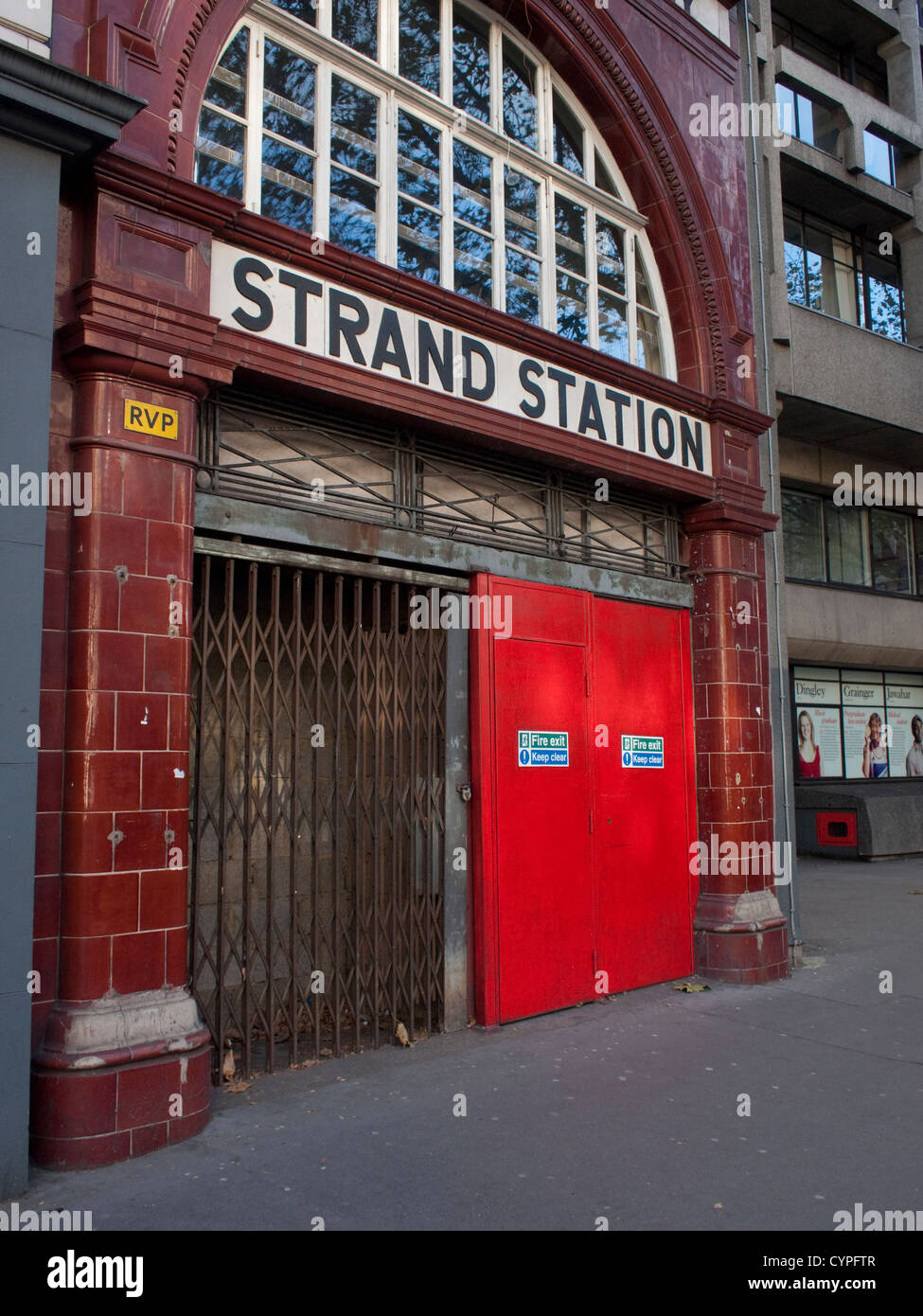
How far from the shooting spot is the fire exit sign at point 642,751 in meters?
7.80

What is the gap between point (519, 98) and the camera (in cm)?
779

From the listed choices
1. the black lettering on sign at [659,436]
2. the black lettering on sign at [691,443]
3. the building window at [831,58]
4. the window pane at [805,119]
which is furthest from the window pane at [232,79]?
the building window at [831,58]

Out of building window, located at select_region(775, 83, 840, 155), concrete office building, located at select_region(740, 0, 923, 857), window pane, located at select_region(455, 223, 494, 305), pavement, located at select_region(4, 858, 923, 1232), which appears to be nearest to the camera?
pavement, located at select_region(4, 858, 923, 1232)

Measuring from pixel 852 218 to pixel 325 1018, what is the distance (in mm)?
16558

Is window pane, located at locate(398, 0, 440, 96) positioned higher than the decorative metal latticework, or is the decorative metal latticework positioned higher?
window pane, located at locate(398, 0, 440, 96)

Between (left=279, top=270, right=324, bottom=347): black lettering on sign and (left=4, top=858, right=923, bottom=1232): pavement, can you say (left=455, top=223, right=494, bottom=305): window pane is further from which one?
(left=4, top=858, right=923, bottom=1232): pavement

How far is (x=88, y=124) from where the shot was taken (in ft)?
15.0

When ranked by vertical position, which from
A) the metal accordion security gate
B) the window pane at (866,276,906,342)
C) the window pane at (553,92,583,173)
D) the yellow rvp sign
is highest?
the window pane at (866,276,906,342)

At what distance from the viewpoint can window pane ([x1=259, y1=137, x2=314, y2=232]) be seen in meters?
6.02

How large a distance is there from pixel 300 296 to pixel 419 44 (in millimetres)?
2771

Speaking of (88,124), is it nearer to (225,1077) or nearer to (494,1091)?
(225,1077)

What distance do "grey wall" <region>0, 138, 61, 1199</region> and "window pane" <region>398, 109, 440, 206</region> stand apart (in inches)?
114

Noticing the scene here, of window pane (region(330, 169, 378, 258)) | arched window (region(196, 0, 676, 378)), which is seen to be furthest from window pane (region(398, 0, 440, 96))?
window pane (region(330, 169, 378, 258))

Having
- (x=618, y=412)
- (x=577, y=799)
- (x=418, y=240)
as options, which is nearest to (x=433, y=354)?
(x=418, y=240)
